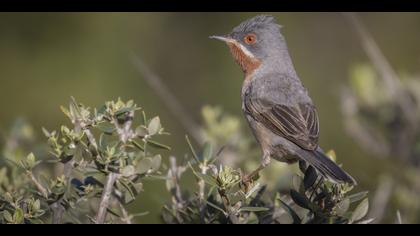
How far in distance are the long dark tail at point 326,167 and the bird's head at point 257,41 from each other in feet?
4.14

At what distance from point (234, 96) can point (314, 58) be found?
1010 mm

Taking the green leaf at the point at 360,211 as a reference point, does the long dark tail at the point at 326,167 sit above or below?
above

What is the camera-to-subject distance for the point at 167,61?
295 inches

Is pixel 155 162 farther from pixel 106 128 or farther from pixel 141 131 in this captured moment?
pixel 106 128

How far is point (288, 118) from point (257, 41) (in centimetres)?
93

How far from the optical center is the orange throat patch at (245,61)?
17.4ft

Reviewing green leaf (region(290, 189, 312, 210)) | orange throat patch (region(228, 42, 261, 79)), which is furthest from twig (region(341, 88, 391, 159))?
green leaf (region(290, 189, 312, 210))

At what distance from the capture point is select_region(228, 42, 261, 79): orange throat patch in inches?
209

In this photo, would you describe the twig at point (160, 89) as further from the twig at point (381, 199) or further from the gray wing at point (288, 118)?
the twig at point (381, 199)

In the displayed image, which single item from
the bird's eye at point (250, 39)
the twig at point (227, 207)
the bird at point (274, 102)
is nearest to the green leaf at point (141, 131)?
the twig at point (227, 207)

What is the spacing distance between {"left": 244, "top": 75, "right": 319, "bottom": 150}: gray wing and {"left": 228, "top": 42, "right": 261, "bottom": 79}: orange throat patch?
15.3 inches

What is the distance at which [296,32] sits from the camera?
24.8 ft

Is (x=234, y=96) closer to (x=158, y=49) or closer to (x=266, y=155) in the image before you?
(x=158, y=49)
